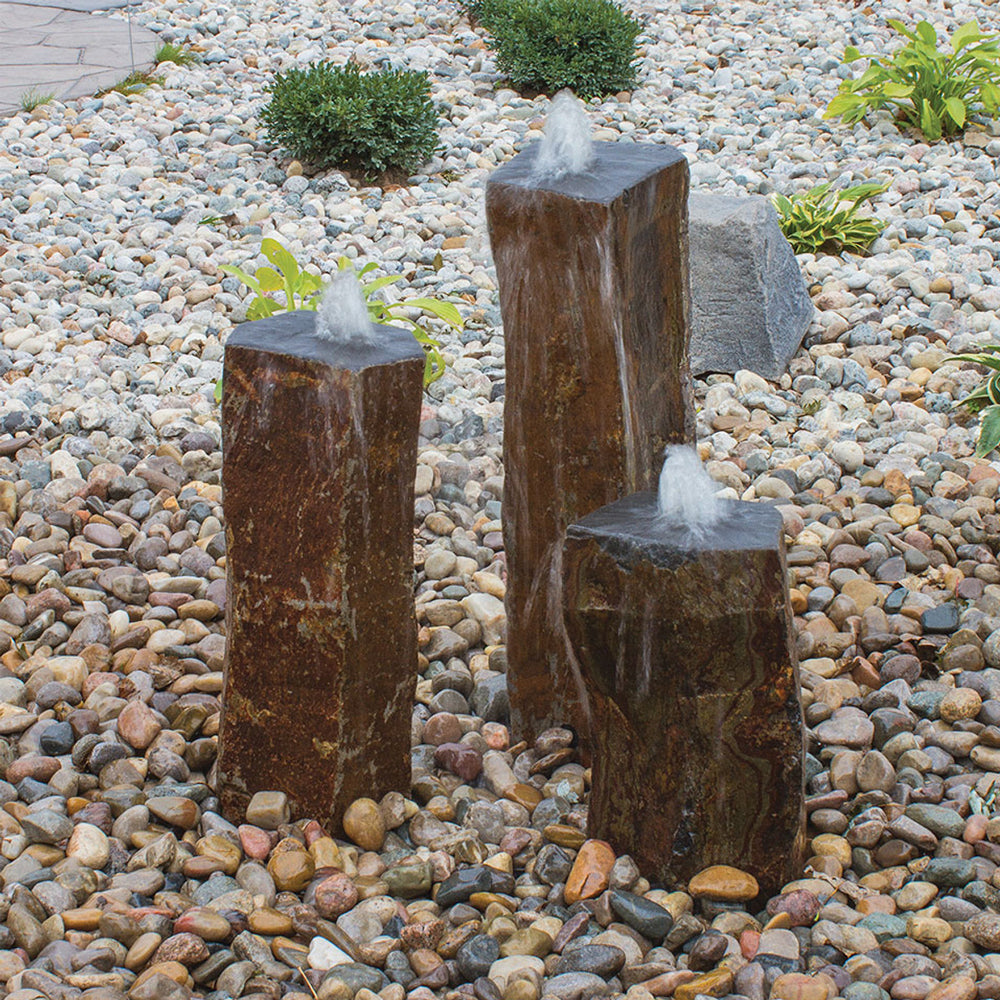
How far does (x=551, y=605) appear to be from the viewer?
9.31ft

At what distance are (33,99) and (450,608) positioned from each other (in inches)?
194

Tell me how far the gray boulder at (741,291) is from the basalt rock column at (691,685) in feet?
7.79

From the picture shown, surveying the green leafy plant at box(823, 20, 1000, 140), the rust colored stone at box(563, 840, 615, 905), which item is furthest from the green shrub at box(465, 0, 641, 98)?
the rust colored stone at box(563, 840, 615, 905)

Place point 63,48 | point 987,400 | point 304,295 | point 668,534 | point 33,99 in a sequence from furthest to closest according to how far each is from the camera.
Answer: point 63,48
point 33,99
point 304,295
point 987,400
point 668,534

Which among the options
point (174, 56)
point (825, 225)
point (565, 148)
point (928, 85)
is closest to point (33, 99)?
point (174, 56)

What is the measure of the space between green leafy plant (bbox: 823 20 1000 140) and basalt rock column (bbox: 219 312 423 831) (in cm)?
486

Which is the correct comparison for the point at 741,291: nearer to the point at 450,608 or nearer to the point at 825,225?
the point at 825,225

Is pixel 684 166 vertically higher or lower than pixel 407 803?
higher

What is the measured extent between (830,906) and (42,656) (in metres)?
1.94

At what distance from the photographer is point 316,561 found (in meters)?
2.37

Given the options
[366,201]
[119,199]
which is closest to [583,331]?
[366,201]

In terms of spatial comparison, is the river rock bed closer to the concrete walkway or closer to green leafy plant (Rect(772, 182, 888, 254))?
green leafy plant (Rect(772, 182, 888, 254))

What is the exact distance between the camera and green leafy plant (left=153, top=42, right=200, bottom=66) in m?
7.50

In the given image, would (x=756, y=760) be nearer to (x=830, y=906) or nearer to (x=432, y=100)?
(x=830, y=906)
